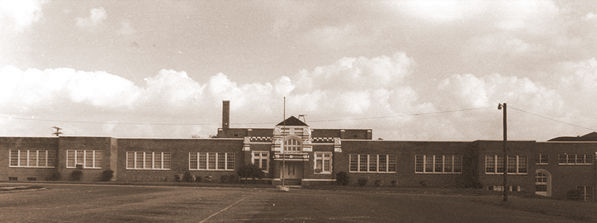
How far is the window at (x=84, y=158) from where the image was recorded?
67.6 m

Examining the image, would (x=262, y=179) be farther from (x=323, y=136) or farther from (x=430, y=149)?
(x=430, y=149)

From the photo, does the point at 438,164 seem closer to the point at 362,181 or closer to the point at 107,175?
the point at 362,181

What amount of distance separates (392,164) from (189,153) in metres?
24.2

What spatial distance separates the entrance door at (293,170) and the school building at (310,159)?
117 millimetres

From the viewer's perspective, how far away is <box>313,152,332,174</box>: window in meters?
66.7

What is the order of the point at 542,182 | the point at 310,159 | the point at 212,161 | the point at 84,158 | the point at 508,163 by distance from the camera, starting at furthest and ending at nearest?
the point at 542,182 < the point at 212,161 < the point at 84,158 < the point at 310,159 < the point at 508,163

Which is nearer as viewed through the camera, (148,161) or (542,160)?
(148,161)

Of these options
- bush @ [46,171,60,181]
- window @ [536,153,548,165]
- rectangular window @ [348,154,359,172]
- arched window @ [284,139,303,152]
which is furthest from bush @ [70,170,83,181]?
window @ [536,153,548,165]

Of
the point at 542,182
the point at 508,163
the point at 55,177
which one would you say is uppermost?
the point at 508,163

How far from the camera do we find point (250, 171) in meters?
64.1

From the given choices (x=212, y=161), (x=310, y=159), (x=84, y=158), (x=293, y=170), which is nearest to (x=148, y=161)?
(x=84, y=158)

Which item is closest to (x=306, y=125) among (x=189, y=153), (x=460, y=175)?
(x=189, y=153)

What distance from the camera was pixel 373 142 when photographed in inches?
2660

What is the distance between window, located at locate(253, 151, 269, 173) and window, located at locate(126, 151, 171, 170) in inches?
415
